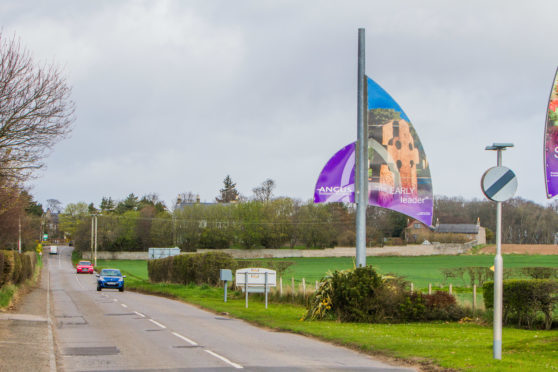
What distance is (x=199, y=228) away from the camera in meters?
114

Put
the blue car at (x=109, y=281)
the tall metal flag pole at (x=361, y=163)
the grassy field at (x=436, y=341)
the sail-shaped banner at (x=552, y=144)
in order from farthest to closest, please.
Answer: the blue car at (x=109, y=281) < the tall metal flag pole at (x=361, y=163) < the sail-shaped banner at (x=552, y=144) < the grassy field at (x=436, y=341)

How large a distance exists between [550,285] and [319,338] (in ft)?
24.6

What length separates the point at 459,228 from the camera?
13500cm

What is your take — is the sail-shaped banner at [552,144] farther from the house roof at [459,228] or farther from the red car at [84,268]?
the house roof at [459,228]

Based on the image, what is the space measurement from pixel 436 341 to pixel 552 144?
5.18 metres

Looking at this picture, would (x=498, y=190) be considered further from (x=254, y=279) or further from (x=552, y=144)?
(x=254, y=279)

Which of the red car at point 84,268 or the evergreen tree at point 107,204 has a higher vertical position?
the evergreen tree at point 107,204

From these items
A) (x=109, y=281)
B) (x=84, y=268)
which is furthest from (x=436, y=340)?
(x=84, y=268)

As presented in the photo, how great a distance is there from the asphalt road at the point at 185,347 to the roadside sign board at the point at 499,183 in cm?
351

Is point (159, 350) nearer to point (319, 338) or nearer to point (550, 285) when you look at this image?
point (319, 338)

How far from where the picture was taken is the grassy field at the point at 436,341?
1200 cm

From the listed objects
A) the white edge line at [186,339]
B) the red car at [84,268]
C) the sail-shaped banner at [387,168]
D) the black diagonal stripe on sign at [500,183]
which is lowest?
the red car at [84,268]

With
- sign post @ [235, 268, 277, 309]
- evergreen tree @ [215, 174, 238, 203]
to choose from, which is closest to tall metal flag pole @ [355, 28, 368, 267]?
sign post @ [235, 268, 277, 309]

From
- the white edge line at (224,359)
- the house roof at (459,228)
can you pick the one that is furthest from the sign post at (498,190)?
the house roof at (459,228)
